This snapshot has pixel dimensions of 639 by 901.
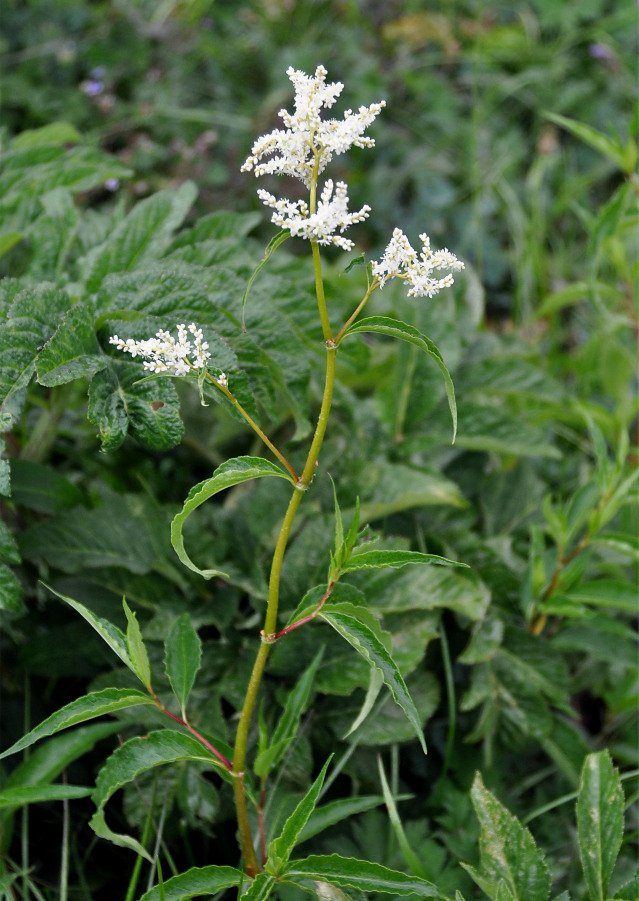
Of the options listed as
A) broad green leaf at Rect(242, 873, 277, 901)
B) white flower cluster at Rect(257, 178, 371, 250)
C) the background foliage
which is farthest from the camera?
the background foliage

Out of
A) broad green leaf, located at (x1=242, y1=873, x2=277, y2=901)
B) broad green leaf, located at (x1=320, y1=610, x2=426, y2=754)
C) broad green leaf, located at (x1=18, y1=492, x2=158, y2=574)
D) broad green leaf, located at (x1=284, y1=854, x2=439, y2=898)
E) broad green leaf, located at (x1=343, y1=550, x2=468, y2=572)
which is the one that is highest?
broad green leaf, located at (x1=343, y1=550, x2=468, y2=572)

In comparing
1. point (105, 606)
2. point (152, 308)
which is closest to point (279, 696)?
point (105, 606)

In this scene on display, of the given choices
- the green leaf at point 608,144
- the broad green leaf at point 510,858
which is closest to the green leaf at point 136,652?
the broad green leaf at point 510,858

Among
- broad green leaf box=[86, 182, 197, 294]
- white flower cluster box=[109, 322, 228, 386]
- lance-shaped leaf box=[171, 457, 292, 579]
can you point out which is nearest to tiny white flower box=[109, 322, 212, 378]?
white flower cluster box=[109, 322, 228, 386]

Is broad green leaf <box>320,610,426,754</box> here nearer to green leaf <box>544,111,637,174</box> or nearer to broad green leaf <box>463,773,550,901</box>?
broad green leaf <box>463,773,550,901</box>

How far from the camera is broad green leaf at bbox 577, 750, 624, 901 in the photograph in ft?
3.40

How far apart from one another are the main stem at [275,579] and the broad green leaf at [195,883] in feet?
0.24

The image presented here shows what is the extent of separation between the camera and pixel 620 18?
3.52m

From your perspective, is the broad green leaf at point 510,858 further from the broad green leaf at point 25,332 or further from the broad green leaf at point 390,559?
the broad green leaf at point 25,332

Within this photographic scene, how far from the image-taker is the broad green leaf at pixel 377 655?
2.64 ft

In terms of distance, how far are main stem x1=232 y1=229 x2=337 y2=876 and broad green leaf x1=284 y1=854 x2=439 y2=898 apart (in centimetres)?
11

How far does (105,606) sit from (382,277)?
2.64ft

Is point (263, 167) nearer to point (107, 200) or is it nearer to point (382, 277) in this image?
point (382, 277)

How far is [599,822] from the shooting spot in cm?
106
